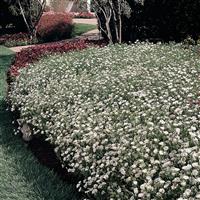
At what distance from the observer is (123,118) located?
26.1ft

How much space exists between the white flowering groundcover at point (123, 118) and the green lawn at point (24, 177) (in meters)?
0.39

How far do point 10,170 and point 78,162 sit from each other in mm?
1863

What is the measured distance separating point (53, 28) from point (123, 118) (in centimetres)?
2314

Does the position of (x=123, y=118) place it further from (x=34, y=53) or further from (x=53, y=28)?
(x=53, y=28)

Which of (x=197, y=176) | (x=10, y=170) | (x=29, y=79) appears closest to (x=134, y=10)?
(x=29, y=79)

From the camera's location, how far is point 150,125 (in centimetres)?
730

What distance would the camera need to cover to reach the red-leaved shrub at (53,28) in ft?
99.7

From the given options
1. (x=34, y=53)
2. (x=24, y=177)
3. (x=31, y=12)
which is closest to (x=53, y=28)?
(x=31, y=12)

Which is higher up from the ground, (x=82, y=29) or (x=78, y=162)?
(x=78, y=162)

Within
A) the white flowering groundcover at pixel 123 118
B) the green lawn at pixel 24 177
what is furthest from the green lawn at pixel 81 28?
the green lawn at pixel 24 177

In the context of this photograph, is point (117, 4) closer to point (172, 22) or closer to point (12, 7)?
point (172, 22)

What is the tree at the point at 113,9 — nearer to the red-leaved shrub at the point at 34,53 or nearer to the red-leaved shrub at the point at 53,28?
the red-leaved shrub at the point at 34,53

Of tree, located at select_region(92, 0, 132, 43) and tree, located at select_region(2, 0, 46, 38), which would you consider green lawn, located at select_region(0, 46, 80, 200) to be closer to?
tree, located at select_region(92, 0, 132, 43)

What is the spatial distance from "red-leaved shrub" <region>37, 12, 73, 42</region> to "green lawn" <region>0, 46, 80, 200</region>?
20.5 metres
